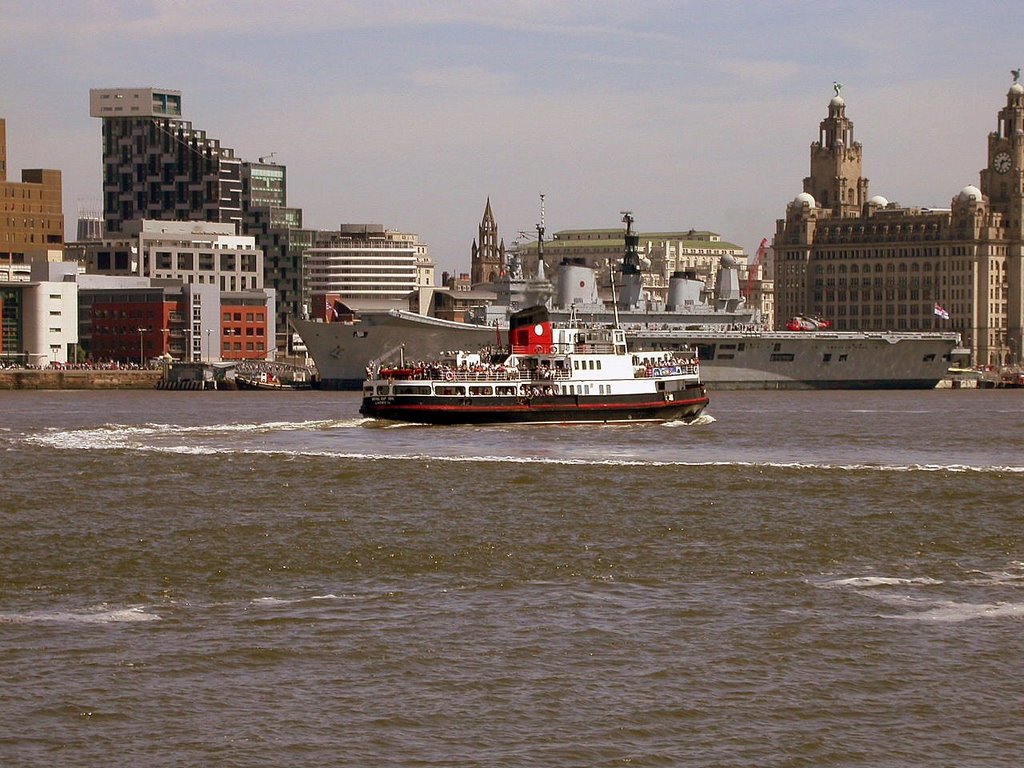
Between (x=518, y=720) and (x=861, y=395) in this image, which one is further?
(x=861, y=395)

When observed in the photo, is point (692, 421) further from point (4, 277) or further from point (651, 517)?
point (4, 277)

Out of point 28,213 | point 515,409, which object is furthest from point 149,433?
point 28,213

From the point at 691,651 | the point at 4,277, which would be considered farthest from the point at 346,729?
the point at 4,277

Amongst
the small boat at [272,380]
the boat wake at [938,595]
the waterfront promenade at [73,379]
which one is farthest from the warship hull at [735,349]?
the boat wake at [938,595]

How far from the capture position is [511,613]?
94.8 feet

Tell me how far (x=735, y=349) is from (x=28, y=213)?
79.3m

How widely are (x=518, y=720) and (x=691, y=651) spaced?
13.9ft

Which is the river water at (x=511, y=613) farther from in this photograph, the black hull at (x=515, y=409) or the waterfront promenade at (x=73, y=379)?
the waterfront promenade at (x=73, y=379)

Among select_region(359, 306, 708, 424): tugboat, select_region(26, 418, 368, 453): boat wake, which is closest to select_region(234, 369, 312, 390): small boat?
select_region(26, 418, 368, 453): boat wake

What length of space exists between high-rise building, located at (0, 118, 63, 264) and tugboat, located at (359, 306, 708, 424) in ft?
350

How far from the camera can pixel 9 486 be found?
49000 mm

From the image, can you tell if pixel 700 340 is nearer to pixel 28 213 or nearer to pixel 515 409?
pixel 515 409

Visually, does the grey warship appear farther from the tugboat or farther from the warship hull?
the tugboat

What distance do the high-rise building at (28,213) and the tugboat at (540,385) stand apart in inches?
4204
